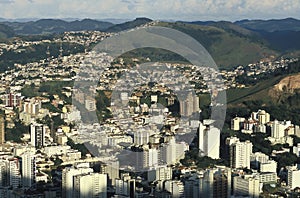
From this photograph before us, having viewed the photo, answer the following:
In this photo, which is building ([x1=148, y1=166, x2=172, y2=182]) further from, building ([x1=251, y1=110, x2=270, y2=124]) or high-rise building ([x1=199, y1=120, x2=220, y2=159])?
building ([x1=251, y1=110, x2=270, y2=124])

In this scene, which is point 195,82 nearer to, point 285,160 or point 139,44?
point 139,44

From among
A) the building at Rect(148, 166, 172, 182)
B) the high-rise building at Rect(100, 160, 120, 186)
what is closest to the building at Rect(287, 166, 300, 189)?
the building at Rect(148, 166, 172, 182)

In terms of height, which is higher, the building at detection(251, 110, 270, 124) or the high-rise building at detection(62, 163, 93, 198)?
the building at detection(251, 110, 270, 124)

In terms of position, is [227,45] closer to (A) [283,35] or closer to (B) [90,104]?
(A) [283,35]

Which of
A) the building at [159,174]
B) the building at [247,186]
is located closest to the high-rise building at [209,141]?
the building at [159,174]

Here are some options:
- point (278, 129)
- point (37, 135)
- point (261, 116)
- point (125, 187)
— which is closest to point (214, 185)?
point (125, 187)

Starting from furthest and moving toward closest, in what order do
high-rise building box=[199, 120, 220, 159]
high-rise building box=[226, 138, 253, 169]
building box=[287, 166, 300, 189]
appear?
high-rise building box=[199, 120, 220, 159], high-rise building box=[226, 138, 253, 169], building box=[287, 166, 300, 189]

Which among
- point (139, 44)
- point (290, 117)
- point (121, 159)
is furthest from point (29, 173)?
point (139, 44)
